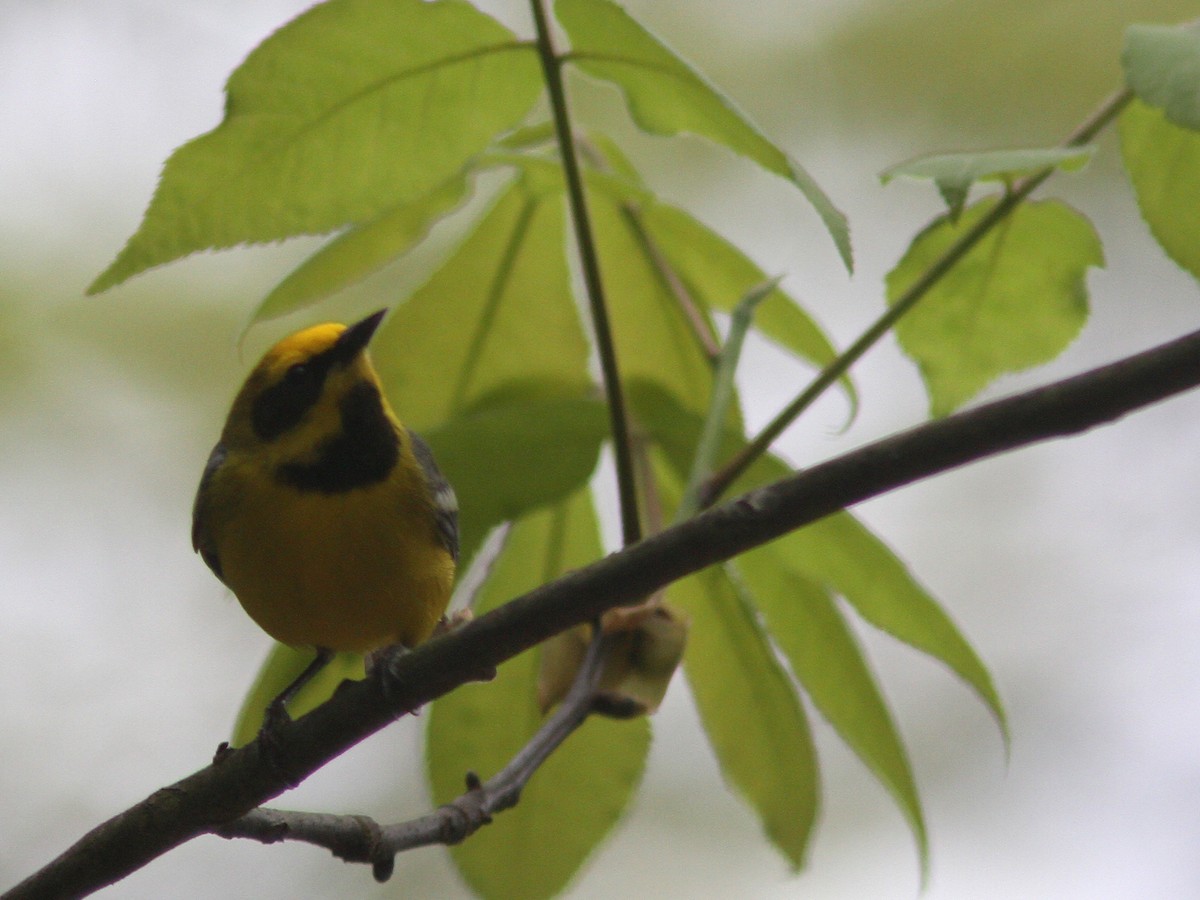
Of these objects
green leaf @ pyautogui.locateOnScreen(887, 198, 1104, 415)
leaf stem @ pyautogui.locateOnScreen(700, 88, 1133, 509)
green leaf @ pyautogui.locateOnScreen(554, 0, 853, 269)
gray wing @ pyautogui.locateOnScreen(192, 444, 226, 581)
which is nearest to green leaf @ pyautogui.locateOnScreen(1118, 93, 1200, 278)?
leaf stem @ pyautogui.locateOnScreen(700, 88, 1133, 509)

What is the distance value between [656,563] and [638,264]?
97 cm

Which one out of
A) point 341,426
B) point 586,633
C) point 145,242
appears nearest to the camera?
point 145,242

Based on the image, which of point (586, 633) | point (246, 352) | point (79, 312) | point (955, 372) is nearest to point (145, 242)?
point (586, 633)

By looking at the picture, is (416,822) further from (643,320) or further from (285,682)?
(643,320)

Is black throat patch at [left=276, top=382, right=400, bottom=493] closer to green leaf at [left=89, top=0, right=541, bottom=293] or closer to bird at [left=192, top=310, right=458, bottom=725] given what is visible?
bird at [left=192, top=310, right=458, bottom=725]

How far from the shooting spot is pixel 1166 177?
153 cm

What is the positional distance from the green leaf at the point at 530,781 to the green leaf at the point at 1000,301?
588 mm

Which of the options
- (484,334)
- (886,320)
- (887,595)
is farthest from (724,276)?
(887,595)

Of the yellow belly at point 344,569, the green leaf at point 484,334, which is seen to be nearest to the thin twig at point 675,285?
the green leaf at point 484,334

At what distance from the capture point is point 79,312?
459 centimetres

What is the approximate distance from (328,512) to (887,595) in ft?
2.79

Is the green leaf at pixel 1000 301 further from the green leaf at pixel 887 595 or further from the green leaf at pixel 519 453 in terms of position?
the green leaf at pixel 519 453

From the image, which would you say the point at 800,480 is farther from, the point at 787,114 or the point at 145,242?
the point at 787,114

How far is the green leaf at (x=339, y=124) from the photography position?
4.84 feet
